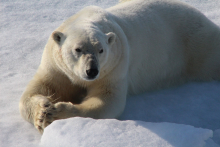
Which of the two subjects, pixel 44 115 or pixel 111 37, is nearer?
pixel 44 115

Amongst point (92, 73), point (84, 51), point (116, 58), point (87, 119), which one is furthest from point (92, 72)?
point (116, 58)

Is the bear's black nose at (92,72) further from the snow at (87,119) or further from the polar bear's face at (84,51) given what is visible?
the snow at (87,119)

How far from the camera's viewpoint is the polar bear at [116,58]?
125 inches

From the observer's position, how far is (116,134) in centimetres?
279

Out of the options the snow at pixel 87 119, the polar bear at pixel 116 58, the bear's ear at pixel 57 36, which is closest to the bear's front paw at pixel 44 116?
the polar bear at pixel 116 58

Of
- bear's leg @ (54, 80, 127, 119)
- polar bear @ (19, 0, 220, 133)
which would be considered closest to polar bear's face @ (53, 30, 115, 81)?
polar bear @ (19, 0, 220, 133)

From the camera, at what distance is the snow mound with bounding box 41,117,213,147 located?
2.69 m

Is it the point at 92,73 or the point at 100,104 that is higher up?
the point at 92,73

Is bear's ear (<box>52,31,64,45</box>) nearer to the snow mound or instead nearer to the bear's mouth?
the bear's mouth

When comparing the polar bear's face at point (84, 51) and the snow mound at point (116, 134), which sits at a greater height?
the polar bear's face at point (84, 51)

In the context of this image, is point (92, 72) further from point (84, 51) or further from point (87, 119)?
point (87, 119)

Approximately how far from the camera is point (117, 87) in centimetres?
360

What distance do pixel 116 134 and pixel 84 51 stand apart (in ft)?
2.95

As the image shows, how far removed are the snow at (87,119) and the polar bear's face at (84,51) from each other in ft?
1.66
